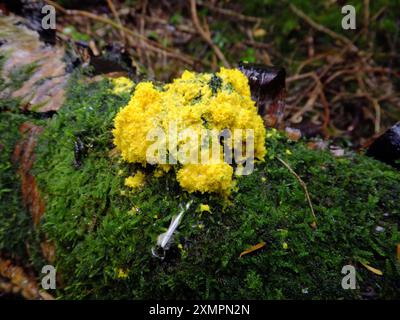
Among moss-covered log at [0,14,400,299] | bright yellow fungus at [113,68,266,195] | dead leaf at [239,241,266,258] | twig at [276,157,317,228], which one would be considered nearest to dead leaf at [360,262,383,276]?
A: moss-covered log at [0,14,400,299]

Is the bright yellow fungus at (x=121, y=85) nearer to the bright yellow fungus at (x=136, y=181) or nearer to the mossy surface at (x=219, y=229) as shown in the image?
the mossy surface at (x=219, y=229)

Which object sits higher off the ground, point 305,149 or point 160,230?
point 305,149

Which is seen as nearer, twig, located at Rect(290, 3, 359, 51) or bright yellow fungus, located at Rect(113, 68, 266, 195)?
bright yellow fungus, located at Rect(113, 68, 266, 195)

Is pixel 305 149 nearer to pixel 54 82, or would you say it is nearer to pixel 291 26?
pixel 54 82

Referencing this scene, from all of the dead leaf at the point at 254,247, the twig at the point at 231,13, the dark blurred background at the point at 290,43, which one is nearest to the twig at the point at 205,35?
the dark blurred background at the point at 290,43

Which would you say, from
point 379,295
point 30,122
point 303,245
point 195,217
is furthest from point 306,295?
point 30,122

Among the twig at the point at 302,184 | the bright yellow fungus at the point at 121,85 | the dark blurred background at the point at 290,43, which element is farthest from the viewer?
the dark blurred background at the point at 290,43

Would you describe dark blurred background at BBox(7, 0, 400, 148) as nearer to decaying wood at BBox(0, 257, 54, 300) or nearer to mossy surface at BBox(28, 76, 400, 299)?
mossy surface at BBox(28, 76, 400, 299)

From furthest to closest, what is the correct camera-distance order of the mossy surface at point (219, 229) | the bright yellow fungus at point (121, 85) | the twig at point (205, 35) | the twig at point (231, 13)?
the twig at point (231, 13)
the twig at point (205, 35)
the bright yellow fungus at point (121, 85)
the mossy surface at point (219, 229)
